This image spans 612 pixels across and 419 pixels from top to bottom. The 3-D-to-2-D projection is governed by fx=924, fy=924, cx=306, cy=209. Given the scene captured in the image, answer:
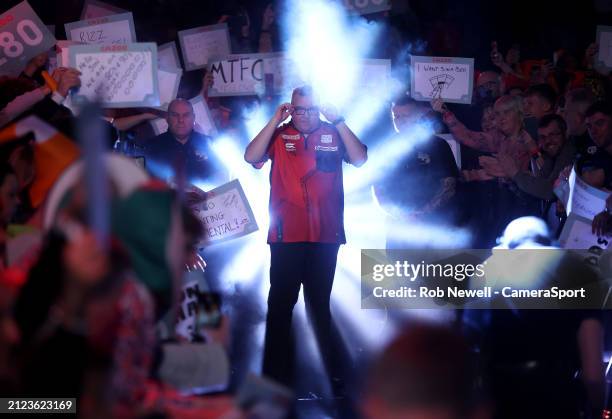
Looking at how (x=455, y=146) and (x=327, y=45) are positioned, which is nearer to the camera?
(x=455, y=146)

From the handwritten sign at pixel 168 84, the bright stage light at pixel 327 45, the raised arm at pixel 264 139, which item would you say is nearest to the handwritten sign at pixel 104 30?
the handwritten sign at pixel 168 84

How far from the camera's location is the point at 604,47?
750 centimetres

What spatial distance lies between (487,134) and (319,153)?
5.22 feet

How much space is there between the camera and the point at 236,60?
23.2 ft

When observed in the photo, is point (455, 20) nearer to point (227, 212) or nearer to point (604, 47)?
point (604, 47)

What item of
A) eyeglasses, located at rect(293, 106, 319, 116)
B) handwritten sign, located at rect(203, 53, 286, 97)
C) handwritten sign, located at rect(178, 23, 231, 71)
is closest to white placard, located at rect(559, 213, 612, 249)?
eyeglasses, located at rect(293, 106, 319, 116)

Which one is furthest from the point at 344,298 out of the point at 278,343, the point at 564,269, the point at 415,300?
the point at 564,269

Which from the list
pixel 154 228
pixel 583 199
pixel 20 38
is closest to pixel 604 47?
pixel 583 199

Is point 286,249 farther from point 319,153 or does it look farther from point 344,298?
point 344,298

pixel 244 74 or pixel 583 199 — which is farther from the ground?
pixel 244 74

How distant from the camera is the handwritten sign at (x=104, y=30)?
6742mm

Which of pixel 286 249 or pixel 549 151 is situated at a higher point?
pixel 549 151

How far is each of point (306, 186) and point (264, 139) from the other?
41 cm

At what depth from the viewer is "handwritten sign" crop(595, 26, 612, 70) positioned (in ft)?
24.5
